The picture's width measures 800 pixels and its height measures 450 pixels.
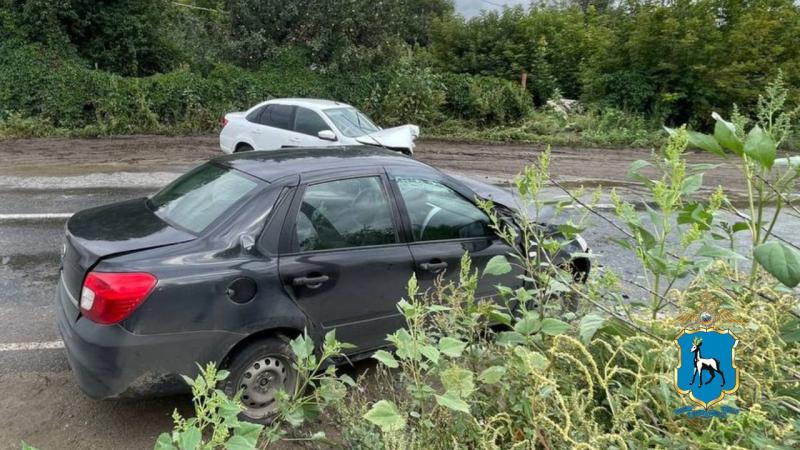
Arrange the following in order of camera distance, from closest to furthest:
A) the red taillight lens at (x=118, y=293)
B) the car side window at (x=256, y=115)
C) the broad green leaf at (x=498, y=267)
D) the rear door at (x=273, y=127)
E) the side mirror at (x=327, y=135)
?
1. the broad green leaf at (x=498, y=267)
2. the red taillight lens at (x=118, y=293)
3. the side mirror at (x=327, y=135)
4. the rear door at (x=273, y=127)
5. the car side window at (x=256, y=115)

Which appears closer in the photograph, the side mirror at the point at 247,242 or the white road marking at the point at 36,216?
the side mirror at the point at 247,242

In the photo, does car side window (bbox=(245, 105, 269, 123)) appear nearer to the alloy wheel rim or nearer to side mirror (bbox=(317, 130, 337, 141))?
side mirror (bbox=(317, 130, 337, 141))

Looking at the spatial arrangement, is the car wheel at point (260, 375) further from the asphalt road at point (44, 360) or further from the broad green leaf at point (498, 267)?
the broad green leaf at point (498, 267)

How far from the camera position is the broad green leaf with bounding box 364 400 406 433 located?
63.2 inches

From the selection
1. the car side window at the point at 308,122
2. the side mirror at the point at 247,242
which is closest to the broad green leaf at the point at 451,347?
the side mirror at the point at 247,242

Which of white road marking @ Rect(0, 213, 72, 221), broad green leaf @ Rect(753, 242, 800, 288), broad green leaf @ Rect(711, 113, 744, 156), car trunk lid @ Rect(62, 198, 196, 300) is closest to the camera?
broad green leaf @ Rect(753, 242, 800, 288)

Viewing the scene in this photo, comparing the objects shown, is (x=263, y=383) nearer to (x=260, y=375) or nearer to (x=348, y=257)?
(x=260, y=375)

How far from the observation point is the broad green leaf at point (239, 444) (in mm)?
1566

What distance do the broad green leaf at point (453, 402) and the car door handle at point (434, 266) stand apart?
240 centimetres

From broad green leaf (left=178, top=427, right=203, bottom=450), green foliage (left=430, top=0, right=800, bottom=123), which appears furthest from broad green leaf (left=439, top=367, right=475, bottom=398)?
green foliage (left=430, top=0, right=800, bottom=123)

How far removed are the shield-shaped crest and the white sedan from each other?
9731 mm

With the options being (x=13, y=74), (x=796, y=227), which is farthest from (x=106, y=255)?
(x=13, y=74)

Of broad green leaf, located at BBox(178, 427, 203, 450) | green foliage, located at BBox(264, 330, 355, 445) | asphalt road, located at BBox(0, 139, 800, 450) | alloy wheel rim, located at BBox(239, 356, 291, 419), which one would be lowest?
asphalt road, located at BBox(0, 139, 800, 450)

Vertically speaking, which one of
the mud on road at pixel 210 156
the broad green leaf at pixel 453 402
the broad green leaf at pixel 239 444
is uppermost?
the broad green leaf at pixel 453 402
